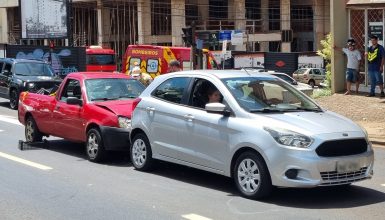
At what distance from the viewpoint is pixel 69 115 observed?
38.6 ft

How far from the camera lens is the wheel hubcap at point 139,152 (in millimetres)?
10148

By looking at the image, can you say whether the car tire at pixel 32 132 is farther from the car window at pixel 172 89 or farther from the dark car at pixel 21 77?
the dark car at pixel 21 77

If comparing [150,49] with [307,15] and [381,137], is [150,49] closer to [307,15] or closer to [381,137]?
[381,137]

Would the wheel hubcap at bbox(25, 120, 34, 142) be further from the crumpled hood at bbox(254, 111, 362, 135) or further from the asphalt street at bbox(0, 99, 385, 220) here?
the crumpled hood at bbox(254, 111, 362, 135)

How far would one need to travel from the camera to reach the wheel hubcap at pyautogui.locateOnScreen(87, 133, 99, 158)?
11031 mm

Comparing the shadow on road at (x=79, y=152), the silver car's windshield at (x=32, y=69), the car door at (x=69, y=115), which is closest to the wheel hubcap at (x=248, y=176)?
the shadow on road at (x=79, y=152)

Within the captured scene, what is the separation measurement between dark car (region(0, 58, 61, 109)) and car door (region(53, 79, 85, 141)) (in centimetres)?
1004

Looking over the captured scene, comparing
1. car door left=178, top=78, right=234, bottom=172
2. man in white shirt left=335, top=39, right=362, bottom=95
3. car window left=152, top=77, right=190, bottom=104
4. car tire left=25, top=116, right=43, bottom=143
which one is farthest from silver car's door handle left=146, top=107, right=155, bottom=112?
man in white shirt left=335, top=39, right=362, bottom=95

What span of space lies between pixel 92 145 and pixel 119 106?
2.78ft

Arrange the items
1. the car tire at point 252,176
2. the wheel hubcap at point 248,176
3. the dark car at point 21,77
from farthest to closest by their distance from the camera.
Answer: the dark car at point 21,77
the wheel hubcap at point 248,176
the car tire at point 252,176

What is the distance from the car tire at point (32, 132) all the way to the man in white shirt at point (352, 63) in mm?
10542

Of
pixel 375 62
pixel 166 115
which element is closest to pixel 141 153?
pixel 166 115

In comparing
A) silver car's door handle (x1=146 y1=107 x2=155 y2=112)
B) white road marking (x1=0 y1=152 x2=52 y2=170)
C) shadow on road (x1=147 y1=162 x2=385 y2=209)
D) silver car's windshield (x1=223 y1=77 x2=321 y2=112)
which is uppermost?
silver car's windshield (x1=223 y1=77 x2=321 y2=112)

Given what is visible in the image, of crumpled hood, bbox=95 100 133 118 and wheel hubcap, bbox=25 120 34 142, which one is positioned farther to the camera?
wheel hubcap, bbox=25 120 34 142
